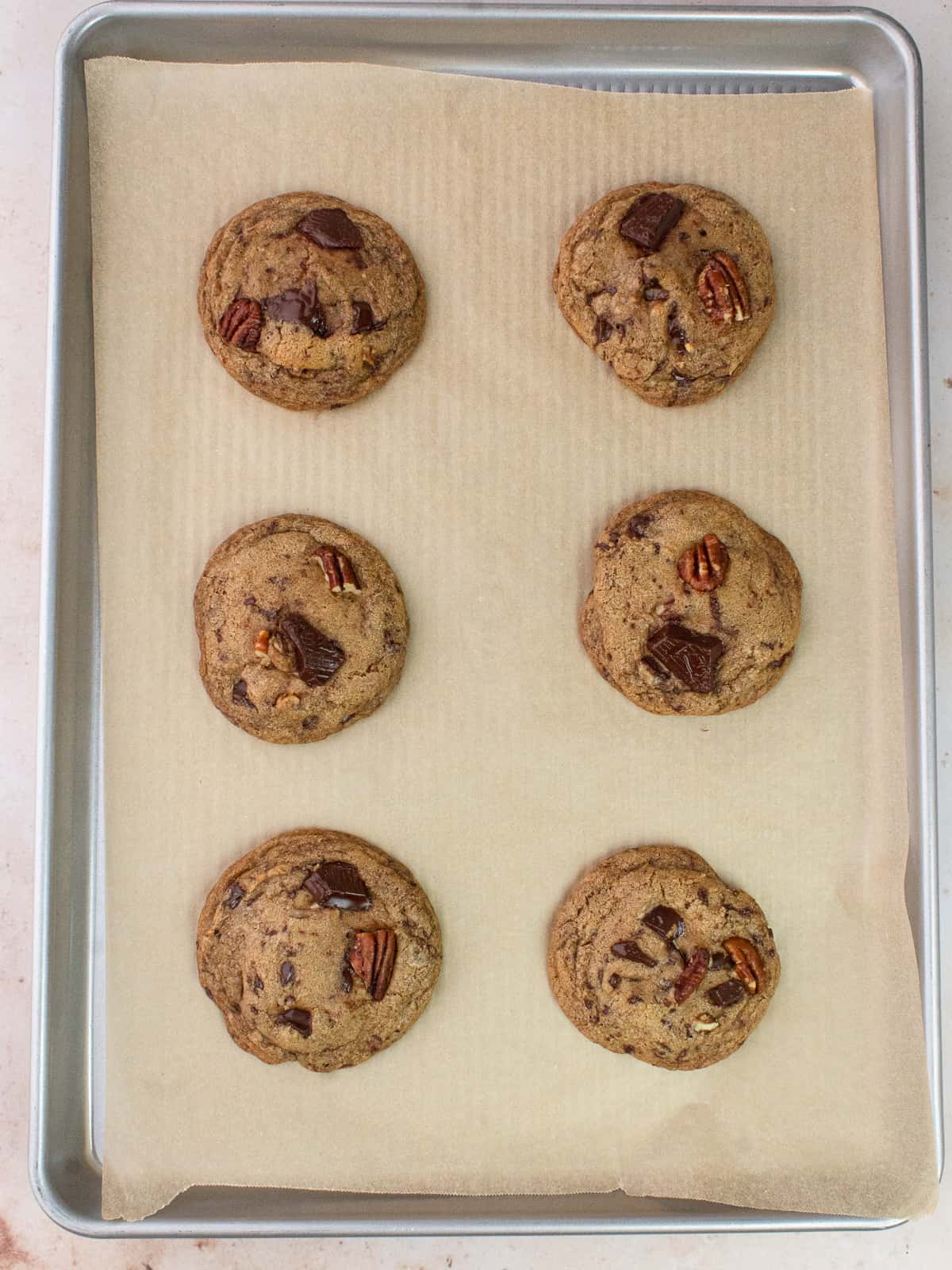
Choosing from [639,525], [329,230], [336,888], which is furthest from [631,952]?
[329,230]

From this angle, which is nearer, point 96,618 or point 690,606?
point 690,606

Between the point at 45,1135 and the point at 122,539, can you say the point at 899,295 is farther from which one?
the point at 45,1135

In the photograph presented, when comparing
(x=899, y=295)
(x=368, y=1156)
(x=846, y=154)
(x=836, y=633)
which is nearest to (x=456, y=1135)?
(x=368, y=1156)

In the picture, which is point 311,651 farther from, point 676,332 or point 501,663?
point 676,332

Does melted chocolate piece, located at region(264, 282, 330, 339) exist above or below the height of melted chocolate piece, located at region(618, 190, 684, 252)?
below

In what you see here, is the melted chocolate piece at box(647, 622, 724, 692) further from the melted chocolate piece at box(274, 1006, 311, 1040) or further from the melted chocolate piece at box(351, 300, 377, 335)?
the melted chocolate piece at box(274, 1006, 311, 1040)

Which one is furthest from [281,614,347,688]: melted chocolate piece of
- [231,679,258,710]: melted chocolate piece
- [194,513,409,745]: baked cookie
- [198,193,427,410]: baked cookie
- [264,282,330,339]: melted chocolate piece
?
[264,282,330,339]: melted chocolate piece
